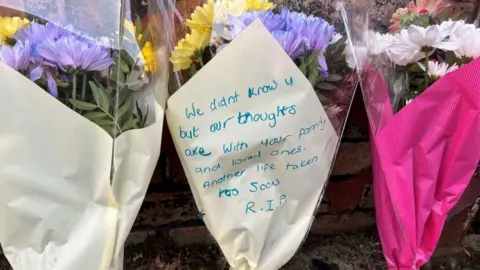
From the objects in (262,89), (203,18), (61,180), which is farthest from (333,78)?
(61,180)

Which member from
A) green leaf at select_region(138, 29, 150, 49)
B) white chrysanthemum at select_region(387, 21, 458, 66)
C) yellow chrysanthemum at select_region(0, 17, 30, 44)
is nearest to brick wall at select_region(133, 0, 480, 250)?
white chrysanthemum at select_region(387, 21, 458, 66)

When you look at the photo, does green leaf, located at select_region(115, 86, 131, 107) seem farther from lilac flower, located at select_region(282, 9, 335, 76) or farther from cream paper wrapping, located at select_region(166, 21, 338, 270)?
lilac flower, located at select_region(282, 9, 335, 76)

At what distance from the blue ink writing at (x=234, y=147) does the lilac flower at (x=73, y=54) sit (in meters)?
0.23

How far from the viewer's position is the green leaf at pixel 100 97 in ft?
3.11

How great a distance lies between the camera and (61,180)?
3.02ft

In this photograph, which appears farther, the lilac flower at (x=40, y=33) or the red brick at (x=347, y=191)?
the red brick at (x=347, y=191)

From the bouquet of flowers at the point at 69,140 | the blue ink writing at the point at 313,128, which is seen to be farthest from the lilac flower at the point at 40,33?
the blue ink writing at the point at 313,128

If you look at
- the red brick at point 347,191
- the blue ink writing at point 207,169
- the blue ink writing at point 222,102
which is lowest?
the red brick at point 347,191

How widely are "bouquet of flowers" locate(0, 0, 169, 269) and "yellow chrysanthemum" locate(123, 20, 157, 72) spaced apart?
13mm

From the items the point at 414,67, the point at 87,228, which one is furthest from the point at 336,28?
the point at 87,228

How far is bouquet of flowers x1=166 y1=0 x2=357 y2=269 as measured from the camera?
0.96 m

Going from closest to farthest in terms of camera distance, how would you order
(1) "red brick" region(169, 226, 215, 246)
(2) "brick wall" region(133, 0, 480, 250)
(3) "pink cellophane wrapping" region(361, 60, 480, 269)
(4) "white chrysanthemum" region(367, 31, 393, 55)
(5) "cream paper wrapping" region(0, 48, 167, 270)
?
(5) "cream paper wrapping" region(0, 48, 167, 270) < (3) "pink cellophane wrapping" region(361, 60, 480, 269) < (4) "white chrysanthemum" region(367, 31, 393, 55) < (2) "brick wall" region(133, 0, 480, 250) < (1) "red brick" region(169, 226, 215, 246)

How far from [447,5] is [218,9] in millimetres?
497

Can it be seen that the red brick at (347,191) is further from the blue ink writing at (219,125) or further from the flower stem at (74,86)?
the flower stem at (74,86)
